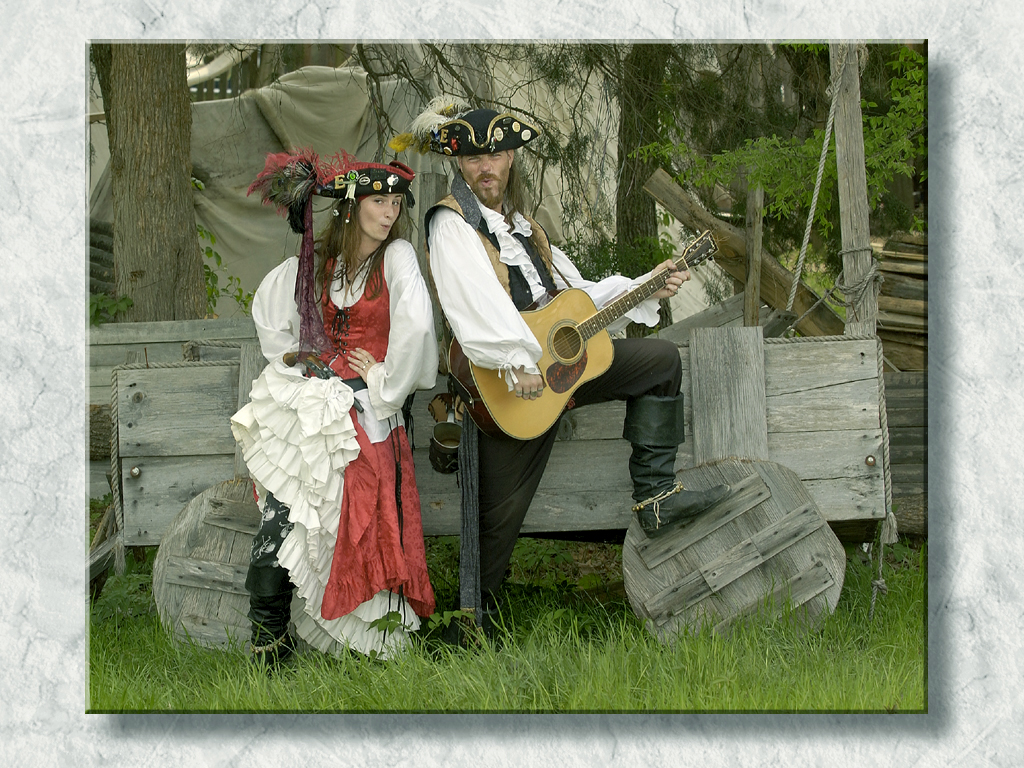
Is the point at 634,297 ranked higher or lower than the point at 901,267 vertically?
lower

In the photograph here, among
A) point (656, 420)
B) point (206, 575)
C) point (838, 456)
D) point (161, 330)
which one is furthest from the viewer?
point (161, 330)

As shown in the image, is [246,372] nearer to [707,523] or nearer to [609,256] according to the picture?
[707,523]

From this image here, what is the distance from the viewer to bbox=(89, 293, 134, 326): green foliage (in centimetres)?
494

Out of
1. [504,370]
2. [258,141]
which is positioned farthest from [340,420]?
[258,141]

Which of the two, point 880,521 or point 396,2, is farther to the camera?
point 880,521

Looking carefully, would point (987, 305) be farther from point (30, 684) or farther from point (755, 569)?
point (30, 684)

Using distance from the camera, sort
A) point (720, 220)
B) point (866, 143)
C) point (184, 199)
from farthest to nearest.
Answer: point (720, 220) < point (184, 199) < point (866, 143)

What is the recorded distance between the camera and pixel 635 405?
3.46 m

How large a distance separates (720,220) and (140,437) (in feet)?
10.5

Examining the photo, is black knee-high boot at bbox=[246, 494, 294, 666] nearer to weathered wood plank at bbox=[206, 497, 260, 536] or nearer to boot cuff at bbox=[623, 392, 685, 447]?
weathered wood plank at bbox=[206, 497, 260, 536]

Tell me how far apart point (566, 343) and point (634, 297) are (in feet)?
0.97

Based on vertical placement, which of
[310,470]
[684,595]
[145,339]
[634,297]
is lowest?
[684,595]

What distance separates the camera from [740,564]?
11.2ft

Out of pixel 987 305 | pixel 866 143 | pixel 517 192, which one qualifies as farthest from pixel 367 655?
pixel 866 143
